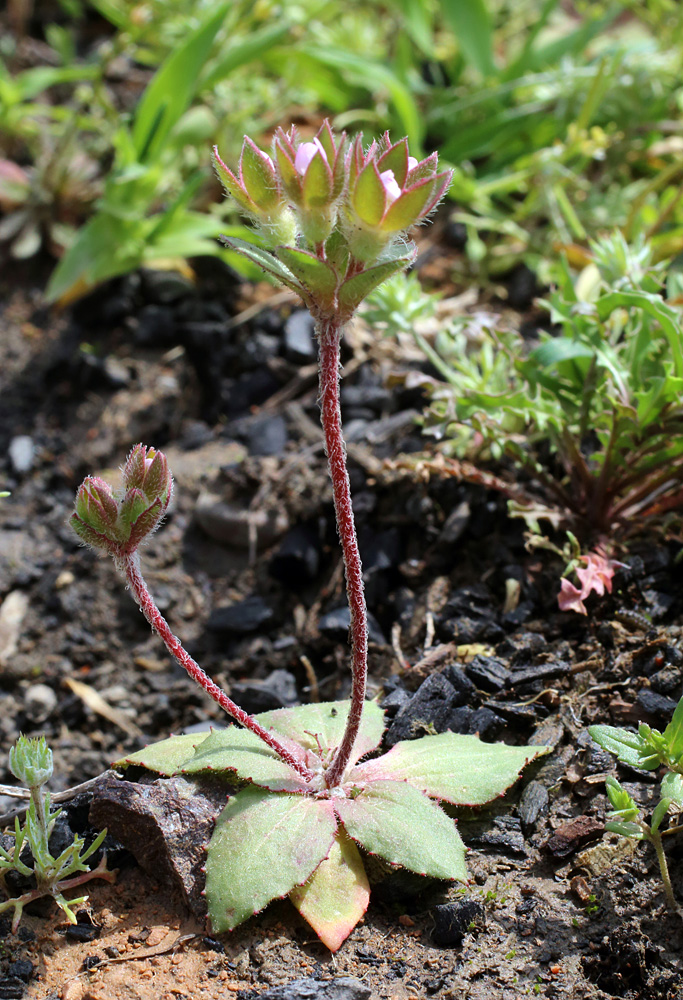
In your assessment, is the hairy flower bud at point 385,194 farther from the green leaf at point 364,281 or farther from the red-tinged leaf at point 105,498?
the red-tinged leaf at point 105,498

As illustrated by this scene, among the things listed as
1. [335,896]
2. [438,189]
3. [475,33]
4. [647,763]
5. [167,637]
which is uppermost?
[475,33]

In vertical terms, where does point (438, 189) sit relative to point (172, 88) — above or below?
below

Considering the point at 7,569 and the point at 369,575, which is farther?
the point at 7,569

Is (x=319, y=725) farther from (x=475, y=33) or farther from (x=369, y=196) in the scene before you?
(x=475, y=33)

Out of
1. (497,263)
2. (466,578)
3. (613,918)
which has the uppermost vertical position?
(497,263)

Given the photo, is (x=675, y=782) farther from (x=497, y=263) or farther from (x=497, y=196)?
(x=497, y=196)

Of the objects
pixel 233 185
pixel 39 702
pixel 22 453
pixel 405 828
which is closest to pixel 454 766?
pixel 405 828

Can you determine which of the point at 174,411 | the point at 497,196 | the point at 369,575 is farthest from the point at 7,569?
the point at 497,196

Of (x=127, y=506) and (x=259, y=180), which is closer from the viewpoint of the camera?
(x=259, y=180)
